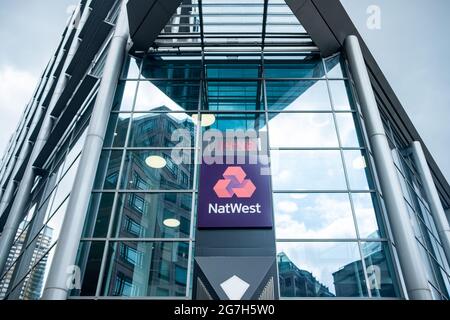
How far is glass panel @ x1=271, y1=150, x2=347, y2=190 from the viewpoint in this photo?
34.8 ft

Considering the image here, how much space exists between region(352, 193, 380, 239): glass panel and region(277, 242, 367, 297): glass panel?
523 mm

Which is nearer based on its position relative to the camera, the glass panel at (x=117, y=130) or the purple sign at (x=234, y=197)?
the purple sign at (x=234, y=197)

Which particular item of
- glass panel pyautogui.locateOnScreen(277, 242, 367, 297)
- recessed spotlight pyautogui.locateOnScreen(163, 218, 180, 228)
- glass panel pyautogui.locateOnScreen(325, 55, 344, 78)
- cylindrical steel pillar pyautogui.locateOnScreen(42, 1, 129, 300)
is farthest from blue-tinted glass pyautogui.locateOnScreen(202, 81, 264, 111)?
glass panel pyautogui.locateOnScreen(277, 242, 367, 297)

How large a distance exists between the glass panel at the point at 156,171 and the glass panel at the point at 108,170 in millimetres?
241

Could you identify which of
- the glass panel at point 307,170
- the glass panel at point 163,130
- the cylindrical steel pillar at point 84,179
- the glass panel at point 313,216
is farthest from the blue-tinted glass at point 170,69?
the glass panel at point 313,216

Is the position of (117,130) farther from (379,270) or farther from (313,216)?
(379,270)

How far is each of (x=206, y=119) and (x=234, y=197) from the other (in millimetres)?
3158

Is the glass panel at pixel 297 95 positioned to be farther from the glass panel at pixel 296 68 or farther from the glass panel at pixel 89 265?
the glass panel at pixel 89 265

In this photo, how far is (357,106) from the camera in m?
12.0

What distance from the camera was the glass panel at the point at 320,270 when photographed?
903cm

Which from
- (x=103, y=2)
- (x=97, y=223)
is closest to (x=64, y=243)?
(x=97, y=223)

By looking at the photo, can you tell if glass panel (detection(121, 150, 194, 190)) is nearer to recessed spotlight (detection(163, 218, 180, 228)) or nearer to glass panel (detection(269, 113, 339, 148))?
recessed spotlight (detection(163, 218, 180, 228))

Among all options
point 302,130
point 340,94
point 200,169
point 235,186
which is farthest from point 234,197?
point 340,94

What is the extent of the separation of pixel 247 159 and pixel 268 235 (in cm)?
248
